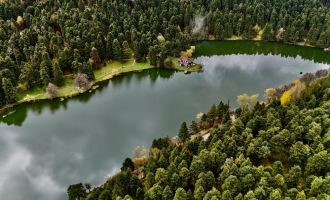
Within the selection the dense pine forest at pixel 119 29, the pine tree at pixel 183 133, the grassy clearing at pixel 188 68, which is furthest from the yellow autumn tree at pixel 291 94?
the dense pine forest at pixel 119 29

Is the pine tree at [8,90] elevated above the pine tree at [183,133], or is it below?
above

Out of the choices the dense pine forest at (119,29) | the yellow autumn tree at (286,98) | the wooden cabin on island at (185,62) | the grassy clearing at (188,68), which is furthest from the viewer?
the wooden cabin on island at (185,62)

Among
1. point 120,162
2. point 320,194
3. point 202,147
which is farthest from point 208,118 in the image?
point 320,194

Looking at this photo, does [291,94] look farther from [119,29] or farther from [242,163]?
[119,29]

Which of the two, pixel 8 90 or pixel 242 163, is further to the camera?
pixel 8 90

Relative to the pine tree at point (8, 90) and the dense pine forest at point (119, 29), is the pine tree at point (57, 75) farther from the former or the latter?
the pine tree at point (8, 90)

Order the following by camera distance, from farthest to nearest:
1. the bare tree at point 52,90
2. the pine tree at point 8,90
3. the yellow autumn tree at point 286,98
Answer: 1. the bare tree at point 52,90
2. the pine tree at point 8,90
3. the yellow autumn tree at point 286,98

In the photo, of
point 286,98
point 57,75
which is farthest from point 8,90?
point 286,98
